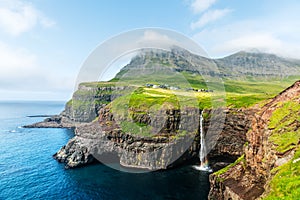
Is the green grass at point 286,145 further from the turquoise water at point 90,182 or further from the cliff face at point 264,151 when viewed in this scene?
the turquoise water at point 90,182

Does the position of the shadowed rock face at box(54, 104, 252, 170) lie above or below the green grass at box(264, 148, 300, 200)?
below

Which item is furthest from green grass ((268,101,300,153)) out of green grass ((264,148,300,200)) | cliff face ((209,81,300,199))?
green grass ((264,148,300,200))

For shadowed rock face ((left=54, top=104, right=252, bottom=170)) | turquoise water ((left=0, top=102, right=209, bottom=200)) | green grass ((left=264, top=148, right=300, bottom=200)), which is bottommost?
turquoise water ((left=0, top=102, right=209, bottom=200))

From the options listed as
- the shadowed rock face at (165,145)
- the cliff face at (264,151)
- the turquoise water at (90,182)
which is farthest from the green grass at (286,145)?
the shadowed rock face at (165,145)

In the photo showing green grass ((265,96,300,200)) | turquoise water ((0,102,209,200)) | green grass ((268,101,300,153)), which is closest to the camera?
green grass ((265,96,300,200))

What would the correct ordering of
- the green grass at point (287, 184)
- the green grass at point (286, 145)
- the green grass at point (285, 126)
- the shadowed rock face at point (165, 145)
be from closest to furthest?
the green grass at point (287, 184) → the green grass at point (286, 145) → the green grass at point (285, 126) → the shadowed rock face at point (165, 145)

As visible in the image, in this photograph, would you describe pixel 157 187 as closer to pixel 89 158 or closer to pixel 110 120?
pixel 89 158

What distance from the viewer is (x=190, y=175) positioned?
69.4 meters

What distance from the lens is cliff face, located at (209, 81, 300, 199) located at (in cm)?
2706

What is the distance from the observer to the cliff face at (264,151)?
88.8ft

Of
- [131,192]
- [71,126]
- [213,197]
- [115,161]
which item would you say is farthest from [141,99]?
[71,126]

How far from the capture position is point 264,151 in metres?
32.7

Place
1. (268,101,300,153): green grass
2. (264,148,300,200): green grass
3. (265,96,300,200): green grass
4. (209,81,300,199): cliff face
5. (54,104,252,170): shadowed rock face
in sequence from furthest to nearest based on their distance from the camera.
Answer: (54,104,252,170): shadowed rock face < (209,81,300,199): cliff face < (268,101,300,153): green grass < (265,96,300,200): green grass < (264,148,300,200): green grass

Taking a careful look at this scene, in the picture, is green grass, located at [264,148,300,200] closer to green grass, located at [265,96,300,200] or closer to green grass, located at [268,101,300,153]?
green grass, located at [265,96,300,200]
